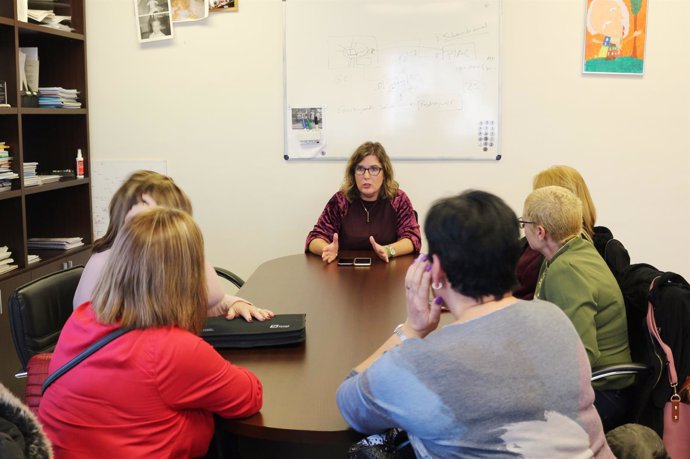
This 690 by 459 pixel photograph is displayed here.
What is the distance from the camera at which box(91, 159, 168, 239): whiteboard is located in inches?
178

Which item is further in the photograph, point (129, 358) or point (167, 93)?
point (167, 93)

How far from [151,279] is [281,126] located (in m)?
2.89

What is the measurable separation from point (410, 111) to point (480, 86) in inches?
17.7

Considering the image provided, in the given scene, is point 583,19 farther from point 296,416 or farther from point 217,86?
point 296,416

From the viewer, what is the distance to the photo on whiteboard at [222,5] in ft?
14.2

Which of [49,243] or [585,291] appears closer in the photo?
[585,291]

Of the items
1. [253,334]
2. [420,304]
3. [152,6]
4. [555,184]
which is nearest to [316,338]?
[253,334]

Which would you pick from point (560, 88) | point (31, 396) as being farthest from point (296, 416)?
point (560, 88)

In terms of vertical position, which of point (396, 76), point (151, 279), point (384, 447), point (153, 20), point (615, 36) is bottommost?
point (384, 447)

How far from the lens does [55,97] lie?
4.15m

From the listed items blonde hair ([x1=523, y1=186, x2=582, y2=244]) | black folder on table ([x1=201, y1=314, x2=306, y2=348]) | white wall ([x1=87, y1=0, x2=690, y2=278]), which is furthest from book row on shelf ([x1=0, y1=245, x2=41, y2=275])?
blonde hair ([x1=523, y1=186, x2=582, y2=244])

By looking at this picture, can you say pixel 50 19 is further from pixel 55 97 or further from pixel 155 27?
pixel 155 27

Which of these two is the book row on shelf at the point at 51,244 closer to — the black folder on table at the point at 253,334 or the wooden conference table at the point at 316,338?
the wooden conference table at the point at 316,338

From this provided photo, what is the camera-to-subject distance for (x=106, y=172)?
4.53 metres
